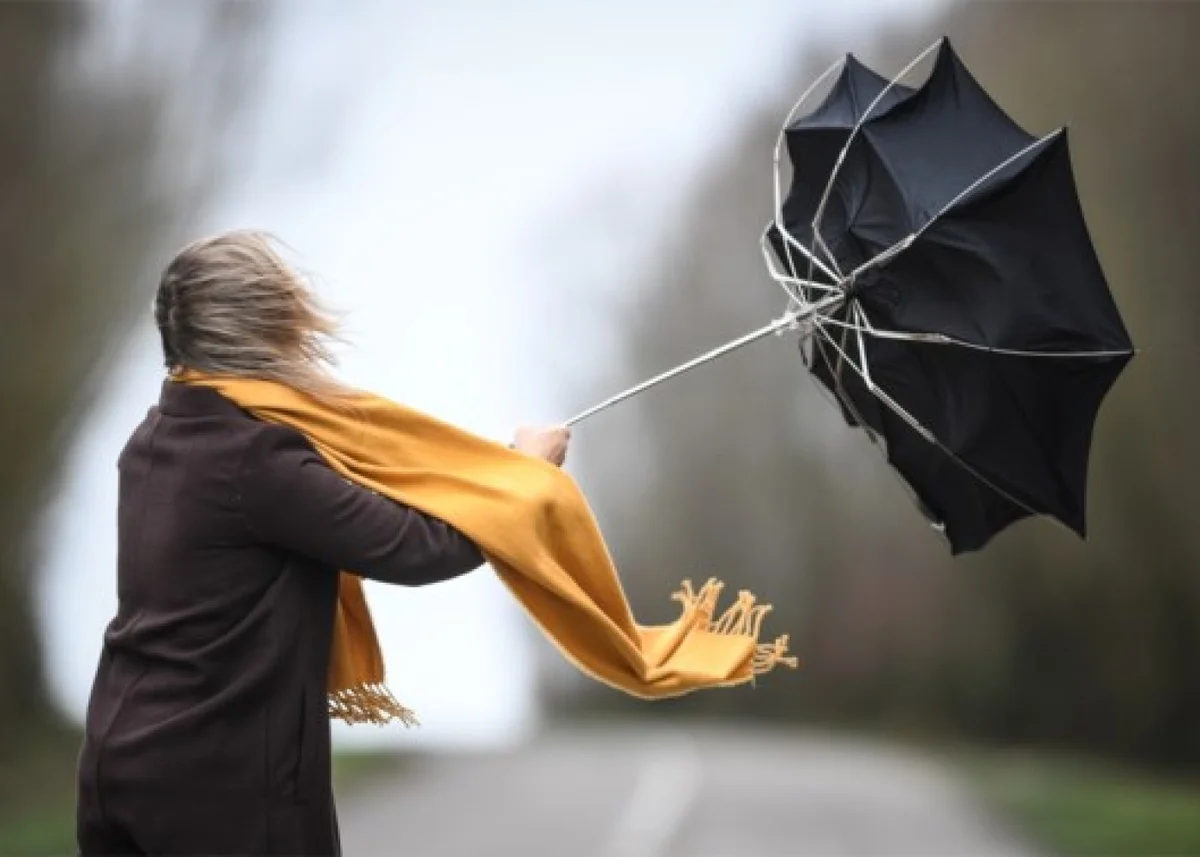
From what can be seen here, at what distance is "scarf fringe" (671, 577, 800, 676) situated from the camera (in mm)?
4371

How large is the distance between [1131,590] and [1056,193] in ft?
53.5

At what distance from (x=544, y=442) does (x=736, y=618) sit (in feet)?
2.33

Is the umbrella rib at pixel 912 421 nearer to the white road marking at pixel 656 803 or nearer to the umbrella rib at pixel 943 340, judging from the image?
the umbrella rib at pixel 943 340

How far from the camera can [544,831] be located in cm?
1550

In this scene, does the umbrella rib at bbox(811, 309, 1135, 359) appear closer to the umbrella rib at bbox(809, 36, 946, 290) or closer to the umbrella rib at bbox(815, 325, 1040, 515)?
the umbrella rib at bbox(815, 325, 1040, 515)

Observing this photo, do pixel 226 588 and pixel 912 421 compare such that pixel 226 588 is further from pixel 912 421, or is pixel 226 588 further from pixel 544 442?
pixel 912 421

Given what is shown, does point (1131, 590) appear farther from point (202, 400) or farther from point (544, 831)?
point (202, 400)

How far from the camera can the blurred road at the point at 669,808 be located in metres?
14.5

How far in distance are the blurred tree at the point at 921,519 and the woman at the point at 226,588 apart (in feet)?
49.9

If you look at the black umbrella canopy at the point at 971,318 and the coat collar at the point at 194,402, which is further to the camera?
the black umbrella canopy at the point at 971,318

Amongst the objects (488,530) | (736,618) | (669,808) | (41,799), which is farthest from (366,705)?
(669,808)

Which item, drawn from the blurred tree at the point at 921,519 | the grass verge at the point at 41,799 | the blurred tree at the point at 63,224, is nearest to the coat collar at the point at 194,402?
the grass verge at the point at 41,799

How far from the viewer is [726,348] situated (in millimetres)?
4438

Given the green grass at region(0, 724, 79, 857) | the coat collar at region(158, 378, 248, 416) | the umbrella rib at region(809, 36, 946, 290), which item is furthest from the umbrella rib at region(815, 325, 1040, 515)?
the green grass at region(0, 724, 79, 857)
